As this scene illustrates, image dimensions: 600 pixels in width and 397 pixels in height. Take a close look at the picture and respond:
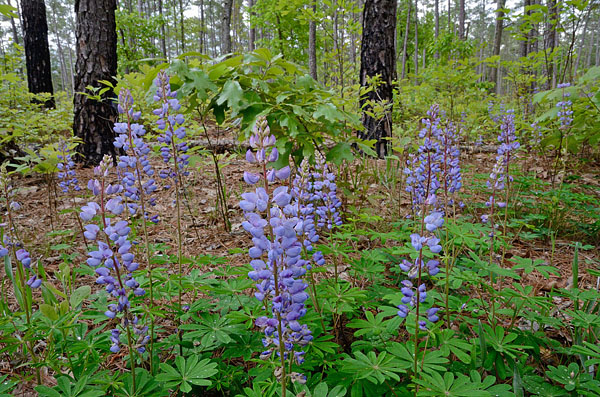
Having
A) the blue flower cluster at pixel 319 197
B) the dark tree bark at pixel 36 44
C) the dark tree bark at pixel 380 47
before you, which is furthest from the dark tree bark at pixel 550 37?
the dark tree bark at pixel 36 44

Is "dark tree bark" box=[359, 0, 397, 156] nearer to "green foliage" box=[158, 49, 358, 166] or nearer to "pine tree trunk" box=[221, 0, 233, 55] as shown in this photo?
"green foliage" box=[158, 49, 358, 166]

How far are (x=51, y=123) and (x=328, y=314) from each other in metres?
5.23

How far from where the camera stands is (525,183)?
12.4 ft

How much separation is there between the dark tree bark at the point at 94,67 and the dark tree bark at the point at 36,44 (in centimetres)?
419

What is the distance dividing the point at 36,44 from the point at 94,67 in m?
4.54

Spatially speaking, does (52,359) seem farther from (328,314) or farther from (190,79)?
(190,79)

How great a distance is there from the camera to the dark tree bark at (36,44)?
7.73m

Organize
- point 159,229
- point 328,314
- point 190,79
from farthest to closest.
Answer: point 159,229 → point 190,79 → point 328,314

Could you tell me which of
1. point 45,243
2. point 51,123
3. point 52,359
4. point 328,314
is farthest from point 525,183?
point 51,123

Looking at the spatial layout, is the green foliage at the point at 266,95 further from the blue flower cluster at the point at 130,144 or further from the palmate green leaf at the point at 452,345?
the palmate green leaf at the point at 452,345

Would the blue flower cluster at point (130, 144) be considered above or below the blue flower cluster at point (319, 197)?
above

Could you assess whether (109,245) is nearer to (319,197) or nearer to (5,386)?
(5,386)

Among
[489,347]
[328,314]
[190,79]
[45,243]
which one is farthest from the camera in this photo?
[45,243]

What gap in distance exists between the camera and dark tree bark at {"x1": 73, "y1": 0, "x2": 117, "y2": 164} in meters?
4.91
